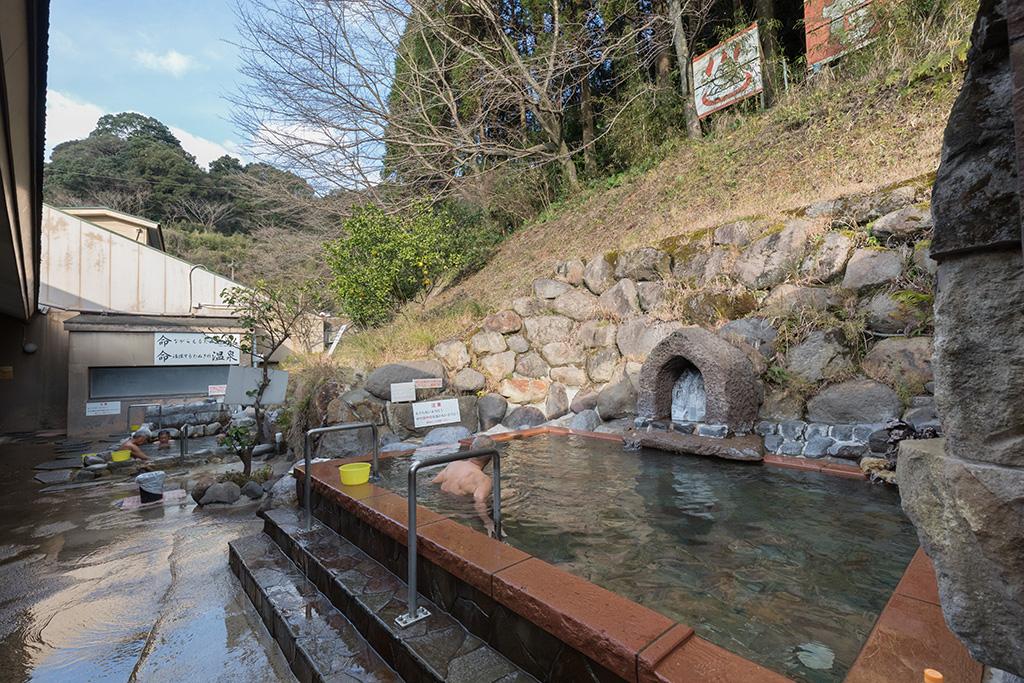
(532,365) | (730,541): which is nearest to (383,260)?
(532,365)

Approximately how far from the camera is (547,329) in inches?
317

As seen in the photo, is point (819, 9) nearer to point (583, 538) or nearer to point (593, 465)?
point (593, 465)

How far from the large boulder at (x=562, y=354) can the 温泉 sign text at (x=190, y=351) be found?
334 inches

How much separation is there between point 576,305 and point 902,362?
4.57 m

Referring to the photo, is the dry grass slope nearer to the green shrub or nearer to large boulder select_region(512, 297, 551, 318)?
large boulder select_region(512, 297, 551, 318)

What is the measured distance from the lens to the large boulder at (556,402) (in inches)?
283

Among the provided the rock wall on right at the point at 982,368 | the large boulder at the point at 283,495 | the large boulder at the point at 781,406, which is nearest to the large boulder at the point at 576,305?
the large boulder at the point at 781,406

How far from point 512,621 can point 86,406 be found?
13488 mm

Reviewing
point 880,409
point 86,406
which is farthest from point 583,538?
point 86,406

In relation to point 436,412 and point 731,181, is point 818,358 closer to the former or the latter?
point 731,181

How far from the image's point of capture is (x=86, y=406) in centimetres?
1095

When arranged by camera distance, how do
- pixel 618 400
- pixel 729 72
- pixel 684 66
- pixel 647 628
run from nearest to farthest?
pixel 647 628 < pixel 618 400 < pixel 729 72 < pixel 684 66

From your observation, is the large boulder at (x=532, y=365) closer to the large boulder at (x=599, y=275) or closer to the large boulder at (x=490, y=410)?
the large boulder at (x=490, y=410)

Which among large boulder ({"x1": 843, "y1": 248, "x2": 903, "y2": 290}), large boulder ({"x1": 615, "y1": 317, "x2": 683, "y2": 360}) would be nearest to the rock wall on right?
large boulder ({"x1": 843, "y1": 248, "x2": 903, "y2": 290})
